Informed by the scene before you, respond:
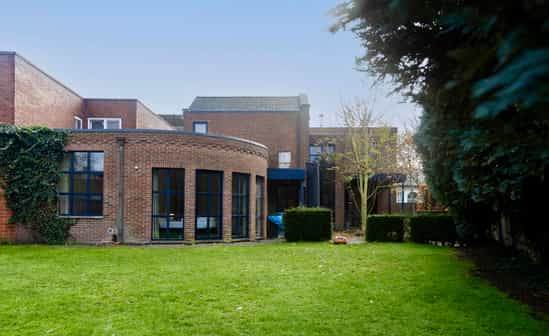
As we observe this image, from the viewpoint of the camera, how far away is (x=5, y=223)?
11.5m

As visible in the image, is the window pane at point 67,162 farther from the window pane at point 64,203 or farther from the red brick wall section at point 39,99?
the red brick wall section at point 39,99

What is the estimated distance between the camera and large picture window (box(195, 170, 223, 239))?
12.8 m

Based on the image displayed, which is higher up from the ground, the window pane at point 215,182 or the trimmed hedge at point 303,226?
the window pane at point 215,182

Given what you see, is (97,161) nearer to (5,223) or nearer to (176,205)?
(176,205)

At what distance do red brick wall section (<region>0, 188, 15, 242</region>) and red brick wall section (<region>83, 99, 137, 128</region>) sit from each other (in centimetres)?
888

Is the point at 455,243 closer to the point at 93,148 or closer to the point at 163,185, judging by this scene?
the point at 163,185

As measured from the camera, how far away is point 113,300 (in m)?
5.14

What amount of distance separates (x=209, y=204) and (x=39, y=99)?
29.5ft

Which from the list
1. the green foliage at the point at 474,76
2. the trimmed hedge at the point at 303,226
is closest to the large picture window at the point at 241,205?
the trimmed hedge at the point at 303,226

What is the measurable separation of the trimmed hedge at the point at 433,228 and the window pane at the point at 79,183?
11400 mm

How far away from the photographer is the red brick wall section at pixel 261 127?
21062 mm

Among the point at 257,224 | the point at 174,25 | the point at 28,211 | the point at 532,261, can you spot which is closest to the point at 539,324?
the point at 532,261

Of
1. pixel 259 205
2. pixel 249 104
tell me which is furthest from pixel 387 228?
pixel 249 104

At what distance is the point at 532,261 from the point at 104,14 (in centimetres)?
1525
